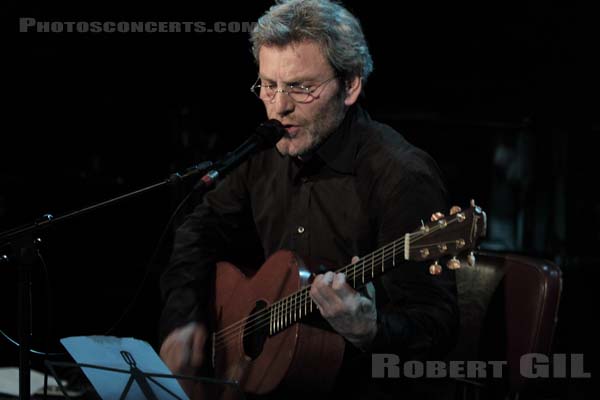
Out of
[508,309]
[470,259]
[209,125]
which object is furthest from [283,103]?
[209,125]

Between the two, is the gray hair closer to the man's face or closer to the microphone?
the man's face

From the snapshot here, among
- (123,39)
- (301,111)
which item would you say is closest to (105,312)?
(123,39)

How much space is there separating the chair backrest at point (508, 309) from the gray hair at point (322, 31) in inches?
31.3

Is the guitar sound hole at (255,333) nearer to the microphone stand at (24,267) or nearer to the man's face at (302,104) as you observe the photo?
the man's face at (302,104)

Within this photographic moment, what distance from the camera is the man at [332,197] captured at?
211 cm

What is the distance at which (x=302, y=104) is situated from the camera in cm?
242

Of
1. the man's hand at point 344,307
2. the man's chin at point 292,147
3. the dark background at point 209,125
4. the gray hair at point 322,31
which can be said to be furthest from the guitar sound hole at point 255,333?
the dark background at point 209,125

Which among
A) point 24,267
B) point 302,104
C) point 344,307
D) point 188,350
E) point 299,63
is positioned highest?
point 299,63

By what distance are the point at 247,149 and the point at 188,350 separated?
0.85 m

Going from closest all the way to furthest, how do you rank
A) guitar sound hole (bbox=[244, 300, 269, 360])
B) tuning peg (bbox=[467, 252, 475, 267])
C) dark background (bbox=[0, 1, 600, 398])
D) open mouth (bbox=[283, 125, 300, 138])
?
1. tuning peg (bbox=[467, 252, 475, 267])
2. guitar sound hole (bbox=[244, 300, 269, 360])
3. open mouth (bbox=[283, 125, 300, 138])
4. dark background (bbox=[0, 1, 600, 398])

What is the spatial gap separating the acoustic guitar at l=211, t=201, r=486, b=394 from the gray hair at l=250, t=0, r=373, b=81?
0.68m

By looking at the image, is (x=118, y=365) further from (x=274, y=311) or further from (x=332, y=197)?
(x=332, y=197)

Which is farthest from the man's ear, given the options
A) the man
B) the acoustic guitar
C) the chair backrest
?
the chair backrest

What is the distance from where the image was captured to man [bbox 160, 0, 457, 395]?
6.93 feet
